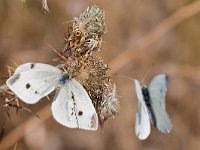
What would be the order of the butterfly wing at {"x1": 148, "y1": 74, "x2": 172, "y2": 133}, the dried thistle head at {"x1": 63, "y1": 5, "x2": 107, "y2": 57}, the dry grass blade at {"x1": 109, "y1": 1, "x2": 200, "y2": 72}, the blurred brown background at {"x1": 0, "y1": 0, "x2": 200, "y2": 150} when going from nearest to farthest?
the dried thistle head at {"x1": 63, "y1": 5, "x2": 107, "y2": 57} < the butterfly wing at {"x1": 148, "y1": 74, "x2": 172, "y2": 133} < the blurred brown background at {"x1": 0, "y1": 0, "x2": 200, "y2": 150} < the dry grass blade at {"x1": 109, "y1": 1, "x2": 200, "y2": 72}

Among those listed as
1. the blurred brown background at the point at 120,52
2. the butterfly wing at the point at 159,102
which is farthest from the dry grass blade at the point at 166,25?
the butterfly wing at the point at 159,102

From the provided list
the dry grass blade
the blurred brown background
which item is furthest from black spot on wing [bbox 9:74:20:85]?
the dry grass blade

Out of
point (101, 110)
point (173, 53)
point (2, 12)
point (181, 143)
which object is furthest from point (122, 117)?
point (101, 110)

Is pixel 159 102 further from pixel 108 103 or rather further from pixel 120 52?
pixel 120 52

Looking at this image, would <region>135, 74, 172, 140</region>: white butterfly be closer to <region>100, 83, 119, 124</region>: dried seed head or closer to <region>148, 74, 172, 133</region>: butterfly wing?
<region>148, 74, 172, 133</region>: butterfly wing

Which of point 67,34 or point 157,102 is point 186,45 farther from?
point 67,34
